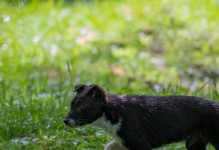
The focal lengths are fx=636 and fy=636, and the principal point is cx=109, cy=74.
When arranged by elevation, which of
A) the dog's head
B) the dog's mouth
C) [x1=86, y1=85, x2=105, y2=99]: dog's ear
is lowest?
the dog's mouth

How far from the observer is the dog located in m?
5.39

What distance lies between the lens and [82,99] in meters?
5.39

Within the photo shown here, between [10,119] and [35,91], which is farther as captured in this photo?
[35,91]

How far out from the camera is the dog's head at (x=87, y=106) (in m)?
5.34

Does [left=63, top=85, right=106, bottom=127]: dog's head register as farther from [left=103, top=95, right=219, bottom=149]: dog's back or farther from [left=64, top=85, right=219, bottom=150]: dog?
[left=103, top=95, right=219, bottom=149]: dog's back

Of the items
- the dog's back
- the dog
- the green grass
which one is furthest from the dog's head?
the green grass

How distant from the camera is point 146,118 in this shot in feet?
18.2

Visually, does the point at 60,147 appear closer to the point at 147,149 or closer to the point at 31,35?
the point at 147,149

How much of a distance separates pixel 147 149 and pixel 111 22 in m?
8.05

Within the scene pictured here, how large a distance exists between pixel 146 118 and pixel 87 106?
1.82 feet

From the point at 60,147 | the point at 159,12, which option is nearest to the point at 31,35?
the point at 159,12

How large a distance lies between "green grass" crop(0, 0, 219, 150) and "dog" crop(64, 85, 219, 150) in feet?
7.45

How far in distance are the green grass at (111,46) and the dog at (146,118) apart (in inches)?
89.4

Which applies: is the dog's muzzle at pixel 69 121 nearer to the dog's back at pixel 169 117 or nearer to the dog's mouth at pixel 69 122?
the dog's mouth at pixel 69 122
